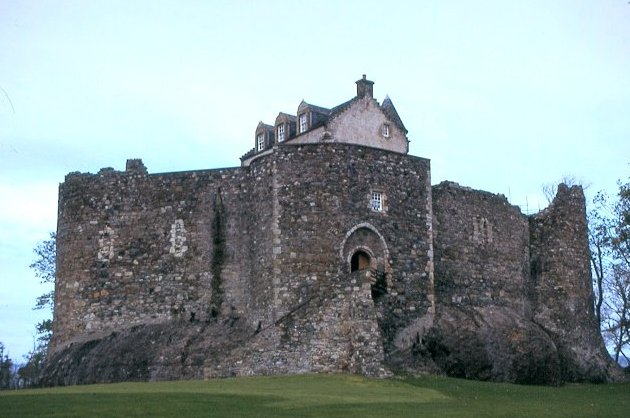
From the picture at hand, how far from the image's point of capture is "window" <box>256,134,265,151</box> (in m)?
69.0

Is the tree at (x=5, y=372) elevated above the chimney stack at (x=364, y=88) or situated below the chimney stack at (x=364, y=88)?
below

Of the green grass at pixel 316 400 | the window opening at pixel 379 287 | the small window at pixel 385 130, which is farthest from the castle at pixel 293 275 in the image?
the small window at pixel 385 130

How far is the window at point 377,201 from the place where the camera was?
153 feet

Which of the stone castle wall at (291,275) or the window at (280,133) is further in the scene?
the window at (280,133)

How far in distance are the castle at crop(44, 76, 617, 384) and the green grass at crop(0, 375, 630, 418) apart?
3157 mm

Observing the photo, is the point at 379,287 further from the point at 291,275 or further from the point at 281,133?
the point at 281,133

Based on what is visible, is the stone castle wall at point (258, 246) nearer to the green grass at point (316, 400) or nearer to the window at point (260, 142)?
the green grass at point (316, 400)

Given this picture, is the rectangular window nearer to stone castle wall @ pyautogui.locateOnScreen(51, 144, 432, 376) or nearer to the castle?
the castle

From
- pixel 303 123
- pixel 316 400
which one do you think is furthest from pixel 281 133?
pixel 316 400

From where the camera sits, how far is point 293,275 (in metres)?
44.8

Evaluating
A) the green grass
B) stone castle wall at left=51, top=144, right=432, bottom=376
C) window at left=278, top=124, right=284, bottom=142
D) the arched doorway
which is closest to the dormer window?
window at left=278, top=124, right=284, bottom=142

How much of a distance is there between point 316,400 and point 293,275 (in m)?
12.3

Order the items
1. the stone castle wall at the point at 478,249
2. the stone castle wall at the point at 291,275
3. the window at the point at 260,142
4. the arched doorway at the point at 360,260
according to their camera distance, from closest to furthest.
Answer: the stone castle wall at the point at 291,275
the arched doorway at the point at 360,260
the stone castle wall at the point at 478,249
the window at the point at 260,142

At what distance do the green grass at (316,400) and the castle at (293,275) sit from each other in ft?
10.4
